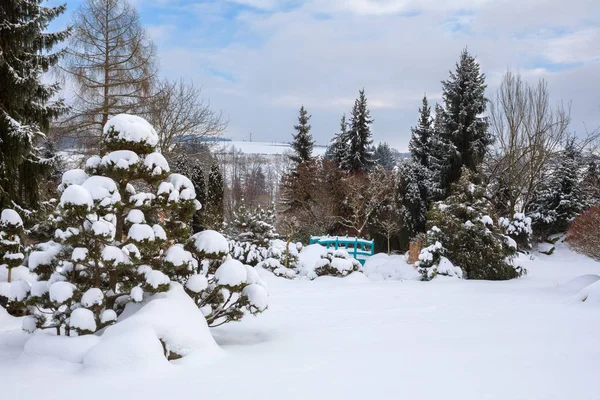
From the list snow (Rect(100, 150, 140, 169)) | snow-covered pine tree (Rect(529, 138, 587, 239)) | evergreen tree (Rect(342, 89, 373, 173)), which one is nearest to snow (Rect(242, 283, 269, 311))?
snow (Rect(100, 150, 140, 169))

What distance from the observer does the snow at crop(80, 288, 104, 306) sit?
386cm

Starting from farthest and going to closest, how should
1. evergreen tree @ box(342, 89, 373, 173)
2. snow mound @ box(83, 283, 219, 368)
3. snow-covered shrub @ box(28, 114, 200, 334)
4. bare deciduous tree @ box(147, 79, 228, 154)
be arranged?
evergreen tree @ box(342, 89, 373, 173), bare deciduous tree @ box(147, 79, 228, 154), snow-covered shrub @ box(28, 114, 200, 334), snow mound @ box(83, 283, 219, 368)

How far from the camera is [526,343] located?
4.24m

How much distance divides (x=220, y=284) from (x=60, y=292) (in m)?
1.48

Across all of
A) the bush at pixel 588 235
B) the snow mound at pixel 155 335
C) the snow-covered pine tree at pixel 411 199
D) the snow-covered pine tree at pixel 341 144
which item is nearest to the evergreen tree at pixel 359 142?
the snow-covered pine tree at pixel 341 144

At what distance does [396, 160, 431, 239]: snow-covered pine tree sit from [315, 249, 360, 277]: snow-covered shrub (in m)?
8.44

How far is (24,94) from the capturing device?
6922 mm

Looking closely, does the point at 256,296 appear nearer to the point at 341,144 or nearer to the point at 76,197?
the point at 76,197

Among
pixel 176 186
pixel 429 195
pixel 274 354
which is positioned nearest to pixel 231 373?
pixel 274 354

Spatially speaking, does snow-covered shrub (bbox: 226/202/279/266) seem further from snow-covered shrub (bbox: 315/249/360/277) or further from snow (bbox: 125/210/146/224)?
snow (bbox: 125/210/146/224)

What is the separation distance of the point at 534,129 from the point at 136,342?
19.7 metres

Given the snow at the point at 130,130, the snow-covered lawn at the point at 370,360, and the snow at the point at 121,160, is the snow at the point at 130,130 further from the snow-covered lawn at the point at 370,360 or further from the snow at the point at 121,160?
the snow-covered lawn at the point at 370,360

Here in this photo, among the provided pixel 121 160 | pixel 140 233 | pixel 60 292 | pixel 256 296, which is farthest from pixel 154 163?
pixel 256 296

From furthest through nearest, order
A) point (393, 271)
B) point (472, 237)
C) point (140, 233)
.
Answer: point (393, 271), point (472, 237), point (140, 233)
